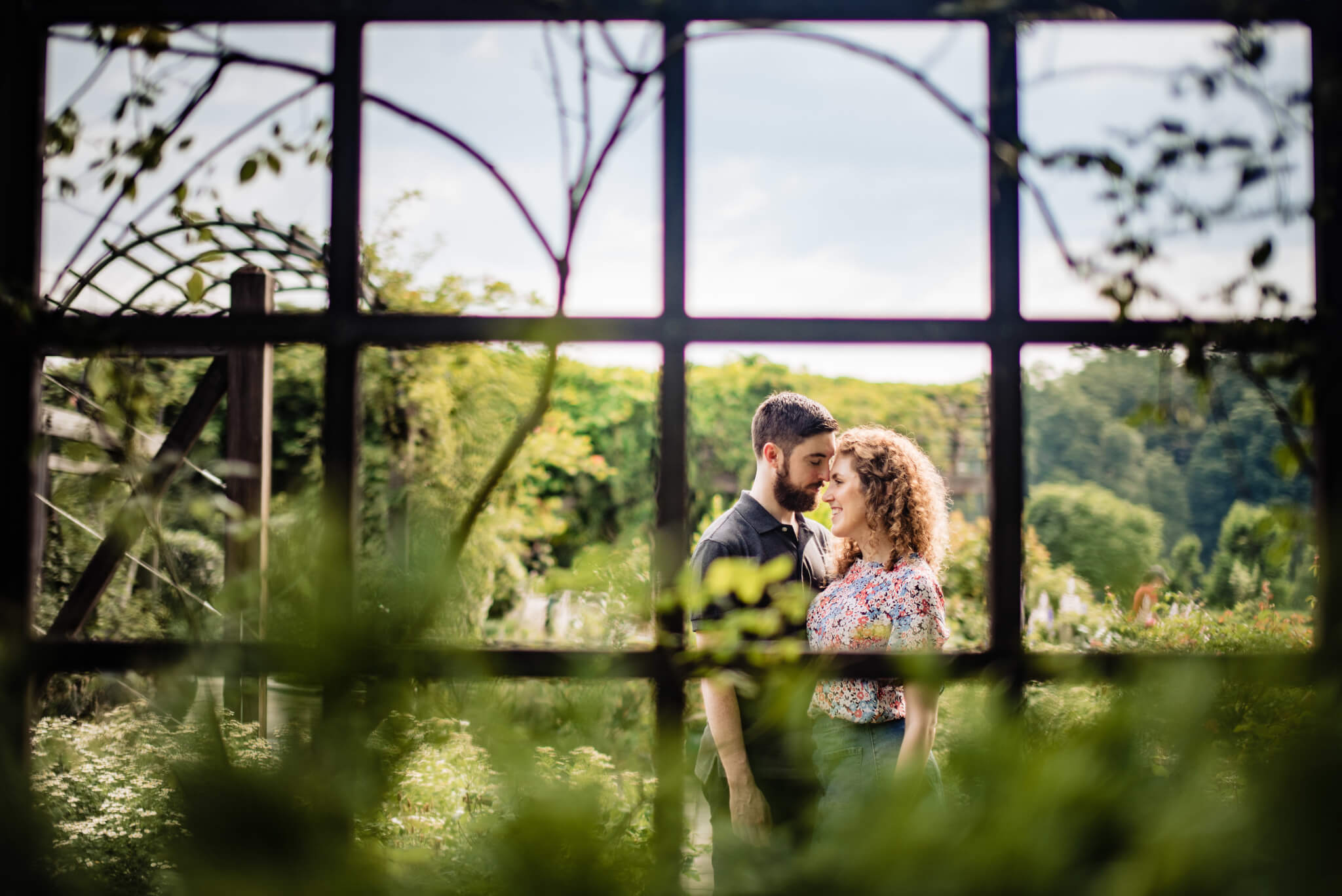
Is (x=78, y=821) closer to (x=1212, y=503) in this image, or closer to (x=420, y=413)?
(x=420, y=413)

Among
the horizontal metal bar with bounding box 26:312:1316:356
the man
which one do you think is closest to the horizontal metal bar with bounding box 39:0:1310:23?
the horizontal metal bar with bounding box 26:312:1316:356

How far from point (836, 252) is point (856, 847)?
3824mm

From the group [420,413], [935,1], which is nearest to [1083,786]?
[935,1]

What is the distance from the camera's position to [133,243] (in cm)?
126

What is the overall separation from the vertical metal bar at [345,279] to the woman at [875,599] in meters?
0.95

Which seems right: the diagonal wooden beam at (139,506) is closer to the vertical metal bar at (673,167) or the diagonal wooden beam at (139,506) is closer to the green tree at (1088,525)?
the vertical metal bar at (673,167)

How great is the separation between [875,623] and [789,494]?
419 millimetres

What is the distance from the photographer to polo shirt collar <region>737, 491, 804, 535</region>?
6.88 feet

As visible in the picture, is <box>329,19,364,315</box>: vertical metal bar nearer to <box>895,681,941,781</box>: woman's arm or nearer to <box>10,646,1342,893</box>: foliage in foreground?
<box>10,646,1342,893</box>: foliage in foreground

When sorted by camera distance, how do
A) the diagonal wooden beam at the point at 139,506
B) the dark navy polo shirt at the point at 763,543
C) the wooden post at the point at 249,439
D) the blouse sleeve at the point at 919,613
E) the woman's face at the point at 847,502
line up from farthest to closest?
1. the wooden post at the point at 249,439
2. the woman's face at the point at 847,502
3. the dark navy polo shirt at the point at 763,543
4. the blouse sleeve at the point at 919,613
5. the diagonal wooden beam at the point at 139,506

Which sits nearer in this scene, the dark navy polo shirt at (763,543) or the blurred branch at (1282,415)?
the blurred branch at (1282,415)

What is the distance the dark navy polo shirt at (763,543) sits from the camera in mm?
1963

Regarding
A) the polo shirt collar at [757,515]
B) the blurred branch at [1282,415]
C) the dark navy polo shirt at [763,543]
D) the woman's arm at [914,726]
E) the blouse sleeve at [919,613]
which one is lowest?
the woman's arm at [914,726]

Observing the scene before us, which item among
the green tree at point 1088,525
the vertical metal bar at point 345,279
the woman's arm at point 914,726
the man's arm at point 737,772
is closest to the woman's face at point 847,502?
the woman's arm at point 914,726
